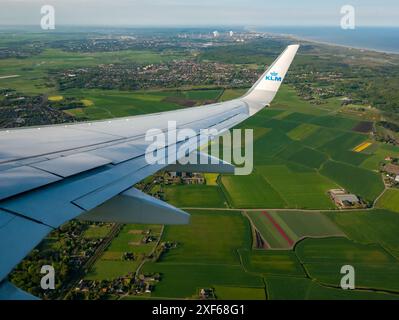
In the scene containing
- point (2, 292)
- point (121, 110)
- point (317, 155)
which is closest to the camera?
point (2, 292)

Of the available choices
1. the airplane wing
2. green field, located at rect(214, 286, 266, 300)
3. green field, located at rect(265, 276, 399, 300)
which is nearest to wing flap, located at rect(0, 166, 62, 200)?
the airplane wing

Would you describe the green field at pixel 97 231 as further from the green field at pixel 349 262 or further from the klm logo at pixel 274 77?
the klm logo at pixel 274 77

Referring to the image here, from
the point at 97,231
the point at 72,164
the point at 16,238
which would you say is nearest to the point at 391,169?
the point at 97,231
